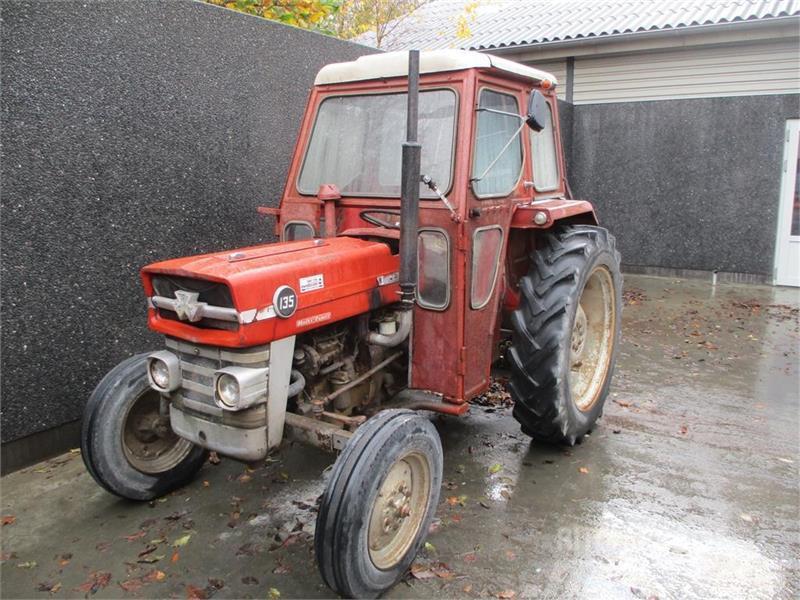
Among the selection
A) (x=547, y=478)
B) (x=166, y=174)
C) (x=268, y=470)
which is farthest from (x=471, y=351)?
(x=166, y=174)

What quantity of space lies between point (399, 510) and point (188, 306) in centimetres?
119

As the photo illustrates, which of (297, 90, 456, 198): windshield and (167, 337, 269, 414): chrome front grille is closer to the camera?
(167, 337, 269, 414): chrome front grille

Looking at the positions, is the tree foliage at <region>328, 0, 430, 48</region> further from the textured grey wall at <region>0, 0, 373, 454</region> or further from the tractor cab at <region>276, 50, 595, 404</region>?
the tractor cab at <region>276, 50, 595, 404</region>

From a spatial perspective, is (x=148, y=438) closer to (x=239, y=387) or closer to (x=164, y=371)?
(x=164, y=371)

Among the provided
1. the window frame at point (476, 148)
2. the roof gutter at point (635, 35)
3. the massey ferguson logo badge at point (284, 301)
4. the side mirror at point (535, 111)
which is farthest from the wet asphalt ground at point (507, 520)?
the roof gutter at point (635, 35)

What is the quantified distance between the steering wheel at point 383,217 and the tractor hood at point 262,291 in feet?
0.76

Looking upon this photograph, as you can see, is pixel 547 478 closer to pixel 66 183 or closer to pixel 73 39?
pixel 66 183

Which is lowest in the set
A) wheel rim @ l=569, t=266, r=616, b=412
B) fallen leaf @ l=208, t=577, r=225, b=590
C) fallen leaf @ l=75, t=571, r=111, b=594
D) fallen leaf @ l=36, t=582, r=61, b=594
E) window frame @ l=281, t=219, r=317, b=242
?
fallen leaf @ l=36, t=582, r=61, b=594

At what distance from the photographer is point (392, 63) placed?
3.34 metres

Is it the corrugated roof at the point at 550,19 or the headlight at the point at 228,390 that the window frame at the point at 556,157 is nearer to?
the headlight at the point at 228,390

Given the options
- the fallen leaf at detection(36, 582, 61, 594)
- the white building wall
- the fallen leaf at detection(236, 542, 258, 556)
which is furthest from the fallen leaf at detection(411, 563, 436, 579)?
the white building wall

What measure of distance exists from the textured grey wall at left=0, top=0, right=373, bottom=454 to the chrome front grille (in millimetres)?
1318

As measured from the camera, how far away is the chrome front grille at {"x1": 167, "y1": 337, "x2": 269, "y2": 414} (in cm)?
262

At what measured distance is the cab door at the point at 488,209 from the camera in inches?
127
